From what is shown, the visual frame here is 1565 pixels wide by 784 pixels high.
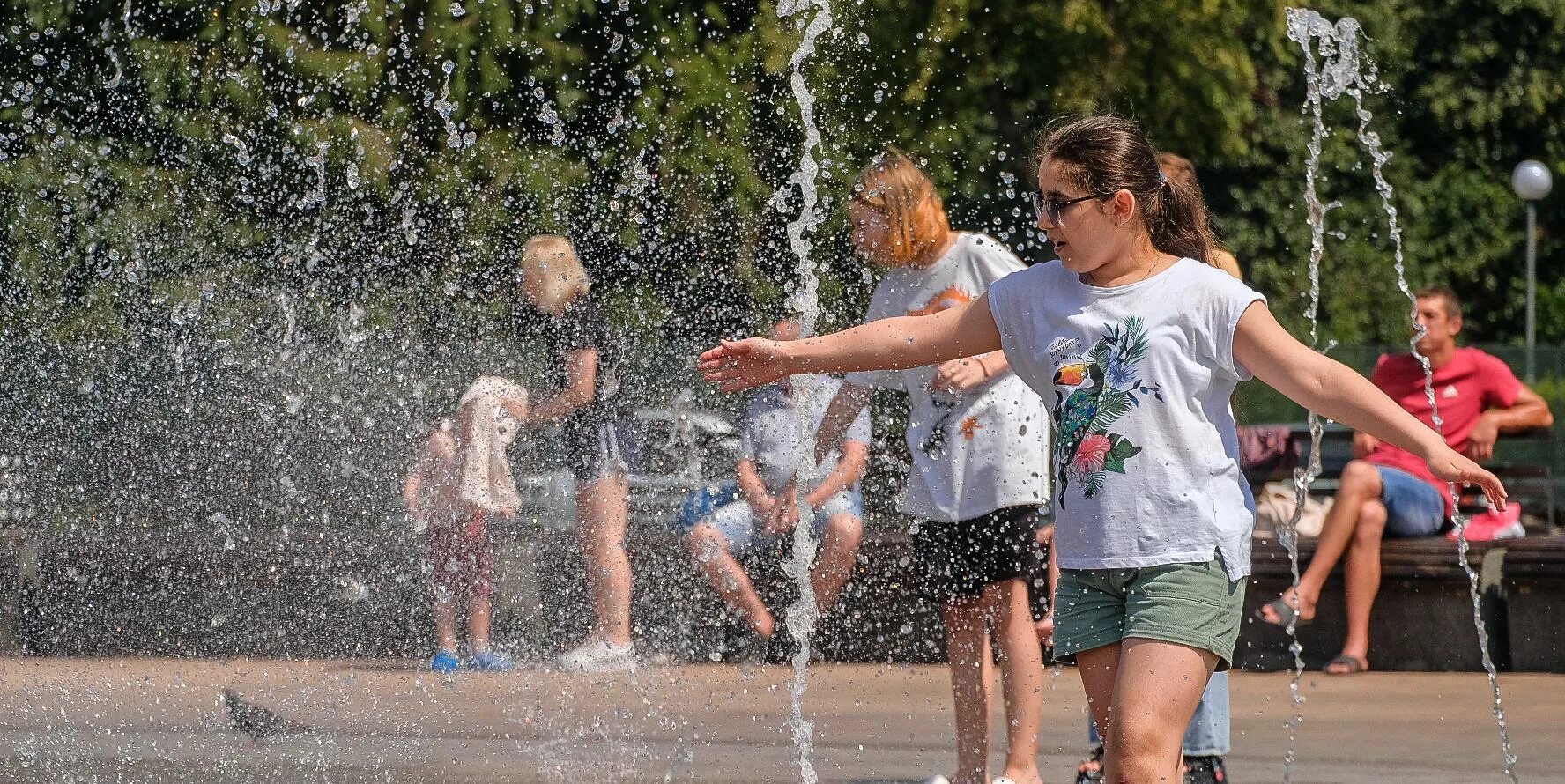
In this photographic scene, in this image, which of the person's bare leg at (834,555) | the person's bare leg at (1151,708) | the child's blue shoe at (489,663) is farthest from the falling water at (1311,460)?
the child's blue shoe at (489,663)

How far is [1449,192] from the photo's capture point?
32719mm

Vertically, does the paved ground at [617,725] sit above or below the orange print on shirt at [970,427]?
below

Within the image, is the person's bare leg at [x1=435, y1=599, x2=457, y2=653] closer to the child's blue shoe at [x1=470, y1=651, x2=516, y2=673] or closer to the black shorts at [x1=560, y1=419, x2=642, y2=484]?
the child's blue shoe at [x1=470, y1=651, x2=516, y2=673]

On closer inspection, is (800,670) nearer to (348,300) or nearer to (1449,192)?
(348,300)

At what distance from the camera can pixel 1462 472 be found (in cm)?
320

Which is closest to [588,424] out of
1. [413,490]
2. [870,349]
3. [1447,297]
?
[413,490]

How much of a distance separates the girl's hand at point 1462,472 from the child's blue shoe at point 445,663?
4582 mm

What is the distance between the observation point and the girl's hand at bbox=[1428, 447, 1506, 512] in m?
3.16

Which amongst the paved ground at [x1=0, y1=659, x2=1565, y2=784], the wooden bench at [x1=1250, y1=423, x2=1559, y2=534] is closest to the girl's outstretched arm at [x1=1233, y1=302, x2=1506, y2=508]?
the paved ground at [x1=0, y1=659, x2=1565, y2=784]

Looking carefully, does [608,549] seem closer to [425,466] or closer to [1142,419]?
[425,466]

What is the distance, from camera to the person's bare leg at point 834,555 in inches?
242

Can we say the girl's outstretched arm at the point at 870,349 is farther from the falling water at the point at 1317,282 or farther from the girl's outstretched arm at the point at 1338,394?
the falling water at the point at 1317,282

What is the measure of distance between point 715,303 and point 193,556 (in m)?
4.44

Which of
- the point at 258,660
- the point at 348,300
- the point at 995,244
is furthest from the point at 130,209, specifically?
the point at 995,244
